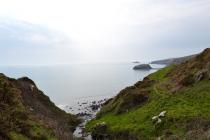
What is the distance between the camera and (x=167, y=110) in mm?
58500

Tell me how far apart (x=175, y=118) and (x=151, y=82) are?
113 ft

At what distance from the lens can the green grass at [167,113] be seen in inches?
2051

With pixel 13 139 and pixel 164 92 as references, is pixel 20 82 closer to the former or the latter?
pixel 164 92

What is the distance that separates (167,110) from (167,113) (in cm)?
248

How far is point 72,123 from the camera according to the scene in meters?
80.8

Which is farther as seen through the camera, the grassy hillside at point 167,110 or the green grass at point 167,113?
the green grass at point 167,113

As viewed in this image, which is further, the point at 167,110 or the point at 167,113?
the point at 167,110

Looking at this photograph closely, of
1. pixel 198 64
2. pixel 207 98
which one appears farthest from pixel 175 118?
pixel 198 64

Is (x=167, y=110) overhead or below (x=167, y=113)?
overhead

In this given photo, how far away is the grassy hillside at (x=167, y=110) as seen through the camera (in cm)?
4929

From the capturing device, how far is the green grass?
52.1 metres

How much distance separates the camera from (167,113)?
56.1 m

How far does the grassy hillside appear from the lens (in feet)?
162

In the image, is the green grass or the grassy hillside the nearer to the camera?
the grassy hillside
